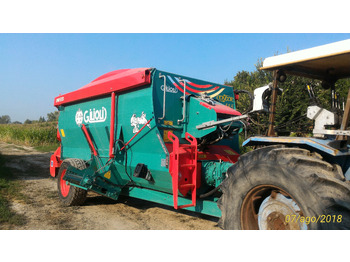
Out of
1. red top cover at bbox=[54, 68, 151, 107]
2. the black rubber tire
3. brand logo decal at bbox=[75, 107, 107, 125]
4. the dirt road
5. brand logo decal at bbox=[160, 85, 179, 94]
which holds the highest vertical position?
red top cover at bbox=[54, 68, 151, 107]

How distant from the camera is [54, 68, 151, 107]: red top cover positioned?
15.7ft

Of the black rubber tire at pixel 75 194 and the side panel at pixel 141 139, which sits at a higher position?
the side panel at pixel 141 139

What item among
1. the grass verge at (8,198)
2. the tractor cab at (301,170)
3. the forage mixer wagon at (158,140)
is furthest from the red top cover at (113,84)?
the grass verge at (8,198)

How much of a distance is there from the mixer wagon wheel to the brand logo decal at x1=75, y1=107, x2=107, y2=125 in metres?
3.47

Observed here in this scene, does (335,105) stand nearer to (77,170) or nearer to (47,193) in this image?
(77,170)

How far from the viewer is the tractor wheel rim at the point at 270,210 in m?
2.78

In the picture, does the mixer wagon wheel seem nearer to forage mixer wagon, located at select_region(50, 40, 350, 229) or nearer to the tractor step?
forage mixer wagon, located at select_region(50, 40, 350, 229)

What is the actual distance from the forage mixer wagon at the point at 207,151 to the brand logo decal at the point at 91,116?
22mm

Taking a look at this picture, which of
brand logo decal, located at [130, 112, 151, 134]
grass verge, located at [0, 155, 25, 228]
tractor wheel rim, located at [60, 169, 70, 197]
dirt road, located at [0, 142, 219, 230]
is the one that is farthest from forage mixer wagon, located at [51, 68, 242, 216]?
grass verge, located at [0, 155, 25, 228]

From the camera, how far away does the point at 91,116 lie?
6.35 metres

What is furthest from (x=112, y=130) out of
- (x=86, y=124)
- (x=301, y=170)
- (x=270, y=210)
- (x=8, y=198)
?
(x=301, y=170)

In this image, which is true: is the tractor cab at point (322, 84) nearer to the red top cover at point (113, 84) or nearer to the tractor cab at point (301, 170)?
the tractor cab at point (301, 170)

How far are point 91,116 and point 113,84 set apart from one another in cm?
119

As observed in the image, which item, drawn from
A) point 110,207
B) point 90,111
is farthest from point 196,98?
point 110,207
